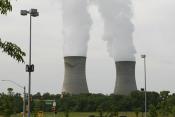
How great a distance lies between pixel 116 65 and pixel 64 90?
10.0 m

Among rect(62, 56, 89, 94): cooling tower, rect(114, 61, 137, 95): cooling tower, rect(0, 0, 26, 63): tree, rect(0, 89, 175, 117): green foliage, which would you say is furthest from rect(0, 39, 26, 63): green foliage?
rect(0, 89, 175, 117): green foliage

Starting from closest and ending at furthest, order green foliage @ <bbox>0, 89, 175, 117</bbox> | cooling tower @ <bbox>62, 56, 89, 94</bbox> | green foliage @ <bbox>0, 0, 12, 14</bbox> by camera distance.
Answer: green foliage @ <bbox>0, 0, 12, 14</bbox>, cooling tower @ <bbox>62, 56, 89, 94</bbox>, green foliage @ <bbox>0, 89, 175, 117</bbox>

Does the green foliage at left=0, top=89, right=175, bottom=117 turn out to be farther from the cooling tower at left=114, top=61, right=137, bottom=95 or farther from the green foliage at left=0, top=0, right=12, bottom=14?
the green foliage at left=0, top=0, right=12, bottom=14

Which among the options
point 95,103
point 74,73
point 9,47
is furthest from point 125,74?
point 9,47

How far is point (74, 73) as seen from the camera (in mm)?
74250

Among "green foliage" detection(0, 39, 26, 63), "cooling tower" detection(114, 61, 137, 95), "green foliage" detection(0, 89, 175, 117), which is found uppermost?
"cooling tower" detection(114, 61, 137, 95)

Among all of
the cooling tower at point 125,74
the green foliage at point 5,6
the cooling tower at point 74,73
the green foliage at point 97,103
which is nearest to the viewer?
the green foliage at point 5,6

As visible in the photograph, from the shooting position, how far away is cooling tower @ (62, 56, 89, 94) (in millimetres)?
73562

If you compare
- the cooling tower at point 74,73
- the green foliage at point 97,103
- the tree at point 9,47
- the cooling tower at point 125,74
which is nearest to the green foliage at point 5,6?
the tree at point 9,47

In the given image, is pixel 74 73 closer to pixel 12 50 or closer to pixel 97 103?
pixel 97 103

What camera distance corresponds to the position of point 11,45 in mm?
6582

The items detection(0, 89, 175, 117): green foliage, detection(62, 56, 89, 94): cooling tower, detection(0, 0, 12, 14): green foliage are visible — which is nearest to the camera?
detection(0, 0, 12, 14): green foliage

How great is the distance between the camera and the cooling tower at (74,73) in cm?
7356

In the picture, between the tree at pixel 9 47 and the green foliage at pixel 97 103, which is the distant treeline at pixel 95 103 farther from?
the tree at pixel 9 47
